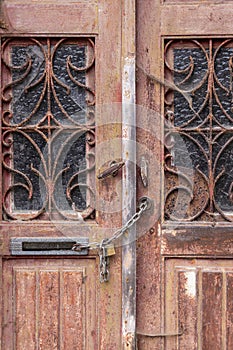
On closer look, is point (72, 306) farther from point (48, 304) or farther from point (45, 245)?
point (45, 245)

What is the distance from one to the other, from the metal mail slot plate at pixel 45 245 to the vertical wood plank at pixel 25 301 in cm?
9

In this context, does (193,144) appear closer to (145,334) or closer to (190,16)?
(190,16)

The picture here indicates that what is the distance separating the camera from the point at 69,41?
2250 millimetres

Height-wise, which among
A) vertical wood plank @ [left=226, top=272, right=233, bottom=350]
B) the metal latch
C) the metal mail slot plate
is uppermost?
the metal latch

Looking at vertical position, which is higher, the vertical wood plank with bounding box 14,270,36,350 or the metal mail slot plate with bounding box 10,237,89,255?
A: the metal mail slot plate with bounding box 10,237,89,255

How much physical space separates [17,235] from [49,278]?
0.23m

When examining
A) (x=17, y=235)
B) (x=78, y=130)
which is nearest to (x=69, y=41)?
(x=78, y=130)

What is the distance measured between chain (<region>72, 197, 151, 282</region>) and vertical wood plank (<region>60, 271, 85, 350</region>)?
0.11 metres

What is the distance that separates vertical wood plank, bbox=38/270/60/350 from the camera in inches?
88.4

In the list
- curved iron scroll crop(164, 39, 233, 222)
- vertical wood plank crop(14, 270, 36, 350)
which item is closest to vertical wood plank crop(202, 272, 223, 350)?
curved iron scroll crop(164, 39, 233, 222)

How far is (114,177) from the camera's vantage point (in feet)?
7.37

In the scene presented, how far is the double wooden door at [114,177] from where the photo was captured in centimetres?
222

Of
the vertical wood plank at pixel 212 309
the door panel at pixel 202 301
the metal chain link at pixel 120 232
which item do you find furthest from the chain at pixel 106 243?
the vertical wood plank at pixel 212 309

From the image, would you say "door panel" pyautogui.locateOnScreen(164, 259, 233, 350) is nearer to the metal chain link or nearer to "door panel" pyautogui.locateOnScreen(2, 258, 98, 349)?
the metal chain link
